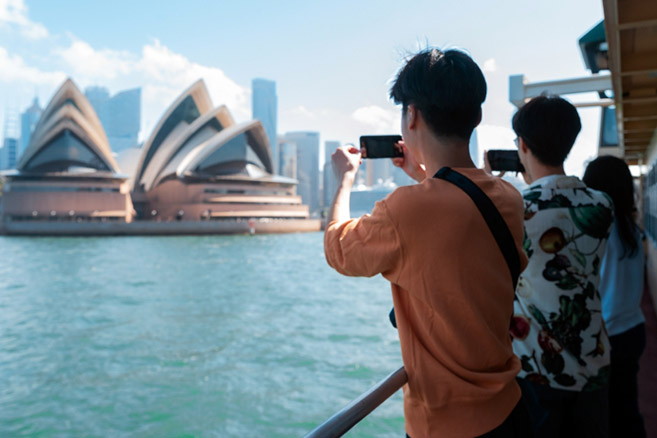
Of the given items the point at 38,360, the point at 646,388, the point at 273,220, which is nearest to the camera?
the point at 646,388

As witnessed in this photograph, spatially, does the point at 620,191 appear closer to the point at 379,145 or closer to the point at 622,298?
the point at 622,298

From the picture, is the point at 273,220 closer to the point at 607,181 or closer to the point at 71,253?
the point at 71,253

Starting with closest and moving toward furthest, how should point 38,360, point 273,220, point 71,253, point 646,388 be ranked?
1. point 646,388
2. point 38,360
3. point 71,253
4. point 273,220

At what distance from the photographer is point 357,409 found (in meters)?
0.79

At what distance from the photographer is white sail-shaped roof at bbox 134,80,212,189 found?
41.5 m

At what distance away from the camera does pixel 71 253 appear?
77.2 ft

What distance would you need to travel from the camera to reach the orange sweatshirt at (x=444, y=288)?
2.30 feet

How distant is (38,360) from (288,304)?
5104 mm

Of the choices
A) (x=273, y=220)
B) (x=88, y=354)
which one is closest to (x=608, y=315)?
(x=88, y=354)

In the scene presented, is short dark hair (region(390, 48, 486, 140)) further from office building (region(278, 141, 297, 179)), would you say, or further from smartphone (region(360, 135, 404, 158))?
office building (region(278, 141, 297, 179))

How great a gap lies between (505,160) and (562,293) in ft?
1.28

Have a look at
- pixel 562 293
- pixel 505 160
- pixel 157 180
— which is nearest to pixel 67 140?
pixel 157 180

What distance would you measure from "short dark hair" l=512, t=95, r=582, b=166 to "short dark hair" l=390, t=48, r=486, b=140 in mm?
512

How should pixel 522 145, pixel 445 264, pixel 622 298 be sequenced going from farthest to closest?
pixel 622 298
pixel 522 145
pixel 445 264
